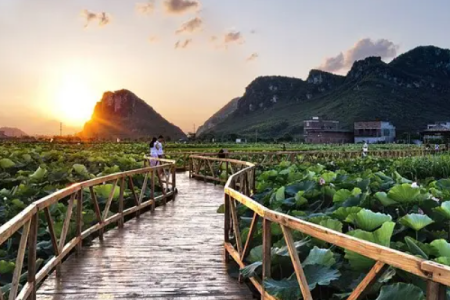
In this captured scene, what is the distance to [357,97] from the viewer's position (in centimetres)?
12388

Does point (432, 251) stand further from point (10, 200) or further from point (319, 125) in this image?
point (319, 125)

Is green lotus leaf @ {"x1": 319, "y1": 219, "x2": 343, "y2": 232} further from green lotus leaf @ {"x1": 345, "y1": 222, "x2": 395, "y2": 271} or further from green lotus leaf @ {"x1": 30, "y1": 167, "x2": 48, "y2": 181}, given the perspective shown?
green lotus leaf @ {"x1": 30, "y1": 167, "x2": 48, "y2": 181}

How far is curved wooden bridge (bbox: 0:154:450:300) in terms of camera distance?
2.28 meters

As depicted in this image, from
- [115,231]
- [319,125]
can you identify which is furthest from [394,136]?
[115,231]

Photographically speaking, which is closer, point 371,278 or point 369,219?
point 371,278

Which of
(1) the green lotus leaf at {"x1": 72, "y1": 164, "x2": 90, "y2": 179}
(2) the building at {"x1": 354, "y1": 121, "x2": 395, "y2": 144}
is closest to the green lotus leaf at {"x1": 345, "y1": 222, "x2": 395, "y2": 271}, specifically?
(1) the green lotus leaf at {"x1": 72, "y1": 164, "x2": 90, "y2": 179}

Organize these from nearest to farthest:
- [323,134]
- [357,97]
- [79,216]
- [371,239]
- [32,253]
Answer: [371,239]
[32,253]
[79,216]
[323,134]
[357,97]

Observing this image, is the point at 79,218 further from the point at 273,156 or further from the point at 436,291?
the point at 273,156

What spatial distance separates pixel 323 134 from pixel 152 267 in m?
83.5

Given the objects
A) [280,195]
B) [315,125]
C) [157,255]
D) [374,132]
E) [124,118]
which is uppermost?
[124,118]

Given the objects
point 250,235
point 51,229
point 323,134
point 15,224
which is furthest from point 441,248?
point 323,134

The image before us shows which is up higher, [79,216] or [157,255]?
[79,216]

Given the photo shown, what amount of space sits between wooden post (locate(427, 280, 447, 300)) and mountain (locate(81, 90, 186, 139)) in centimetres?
14385

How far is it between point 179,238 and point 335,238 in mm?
3977
